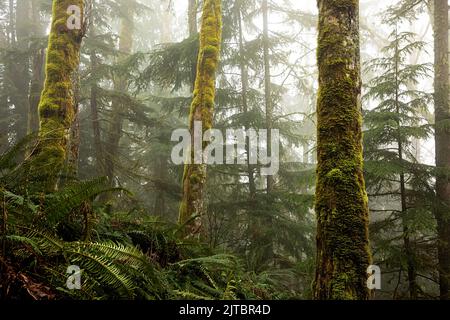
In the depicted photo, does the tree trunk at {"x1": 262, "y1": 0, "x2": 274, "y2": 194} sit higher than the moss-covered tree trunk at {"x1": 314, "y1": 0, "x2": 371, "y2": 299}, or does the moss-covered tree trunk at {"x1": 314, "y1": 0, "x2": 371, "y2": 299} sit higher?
the tree trunk at {"x1": 262, "y1": 0, "x2": 274, "y2": 194}

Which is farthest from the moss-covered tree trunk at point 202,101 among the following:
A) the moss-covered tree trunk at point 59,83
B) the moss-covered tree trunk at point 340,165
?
the moss-covered tree trunk at point 340,165

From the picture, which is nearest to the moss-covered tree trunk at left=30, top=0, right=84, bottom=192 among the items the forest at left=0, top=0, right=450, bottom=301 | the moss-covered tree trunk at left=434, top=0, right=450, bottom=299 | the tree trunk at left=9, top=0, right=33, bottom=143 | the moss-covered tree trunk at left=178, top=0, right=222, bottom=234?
the forest at left=0, top=0, right=450, bottom=301

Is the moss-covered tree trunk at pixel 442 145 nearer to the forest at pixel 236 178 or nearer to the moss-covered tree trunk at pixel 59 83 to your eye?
the forest at pixel 236 178

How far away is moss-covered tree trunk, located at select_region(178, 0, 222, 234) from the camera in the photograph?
8078mm

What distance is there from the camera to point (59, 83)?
6.50 meters

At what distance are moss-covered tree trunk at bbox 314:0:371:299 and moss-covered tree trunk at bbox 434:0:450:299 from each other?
163 inches

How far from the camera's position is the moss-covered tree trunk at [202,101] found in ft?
26.5

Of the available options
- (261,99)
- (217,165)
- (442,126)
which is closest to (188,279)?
(442,126)

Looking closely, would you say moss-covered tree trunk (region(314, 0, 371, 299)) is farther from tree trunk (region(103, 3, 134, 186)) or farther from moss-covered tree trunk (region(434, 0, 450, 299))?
tree trunk (region(103, 3, 134, 186))

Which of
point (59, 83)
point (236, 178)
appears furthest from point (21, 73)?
point (59, 83)

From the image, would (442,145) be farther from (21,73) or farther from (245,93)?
(21,73)

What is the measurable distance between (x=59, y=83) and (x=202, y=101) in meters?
3.48
